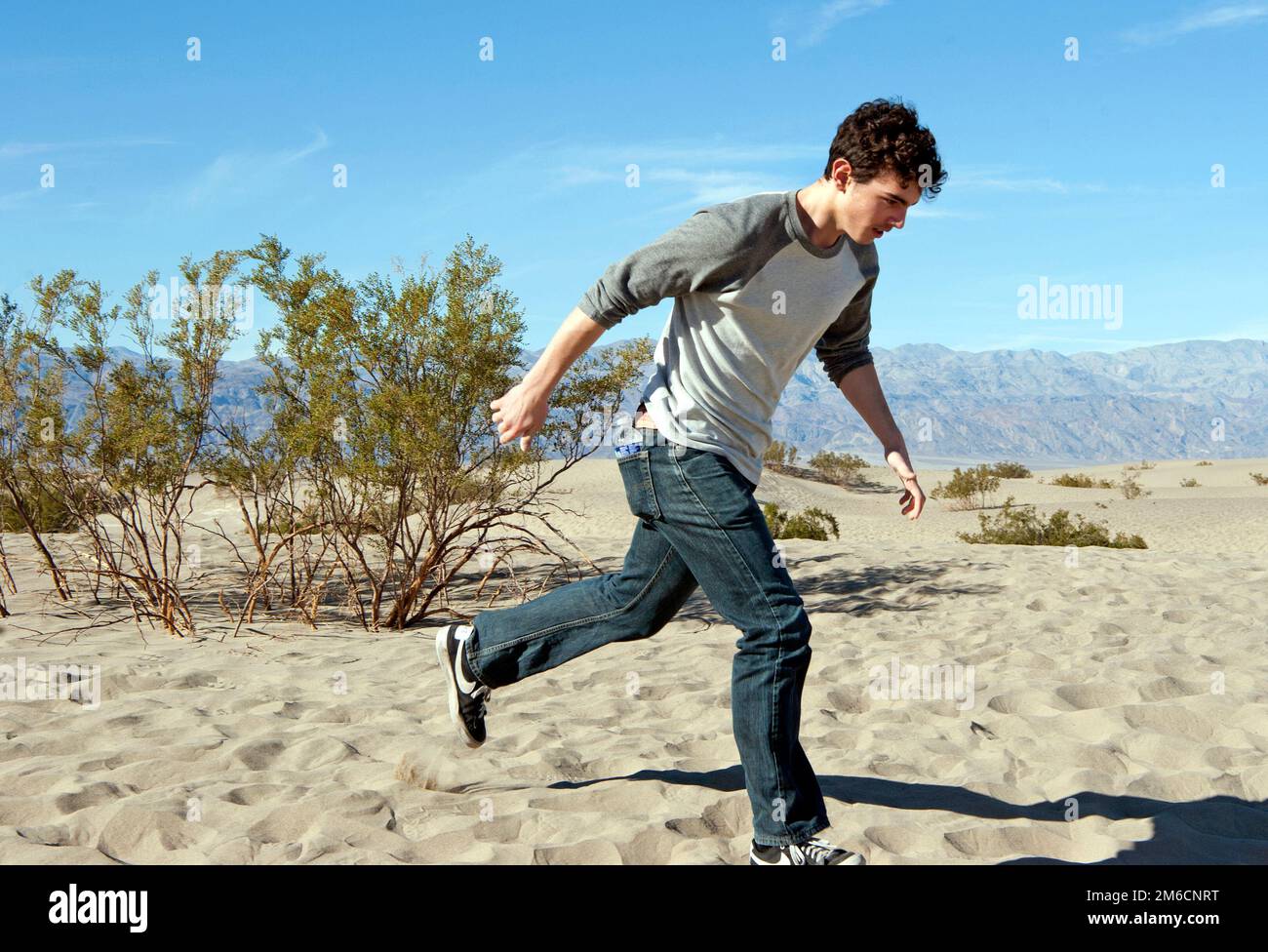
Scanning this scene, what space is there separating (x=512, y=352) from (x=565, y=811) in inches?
171

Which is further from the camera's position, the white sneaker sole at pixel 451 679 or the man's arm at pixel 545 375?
the white sneaker sole at pixel 451 679

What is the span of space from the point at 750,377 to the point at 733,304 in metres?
0.19

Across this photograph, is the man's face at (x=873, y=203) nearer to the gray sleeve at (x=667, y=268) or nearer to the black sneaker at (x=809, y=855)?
the gray sleeve at (x=667, y=268)

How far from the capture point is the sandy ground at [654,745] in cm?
285

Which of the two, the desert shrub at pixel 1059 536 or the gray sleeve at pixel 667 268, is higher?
the gray sleeve at pixel 667 268

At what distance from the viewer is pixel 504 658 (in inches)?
117

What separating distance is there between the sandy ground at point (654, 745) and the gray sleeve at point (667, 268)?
142 cm

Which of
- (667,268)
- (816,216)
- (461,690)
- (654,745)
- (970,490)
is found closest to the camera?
(667,268)

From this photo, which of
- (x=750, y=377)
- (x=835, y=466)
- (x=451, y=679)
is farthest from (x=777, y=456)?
(x=750, y=377)

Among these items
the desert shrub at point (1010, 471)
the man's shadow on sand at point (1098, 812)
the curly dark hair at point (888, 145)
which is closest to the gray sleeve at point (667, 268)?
the curly dark hair at point (888, 145)

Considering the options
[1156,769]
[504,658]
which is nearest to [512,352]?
[504,658]

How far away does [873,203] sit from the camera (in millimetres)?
2510

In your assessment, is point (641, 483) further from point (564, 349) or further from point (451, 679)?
point (451, 679)
